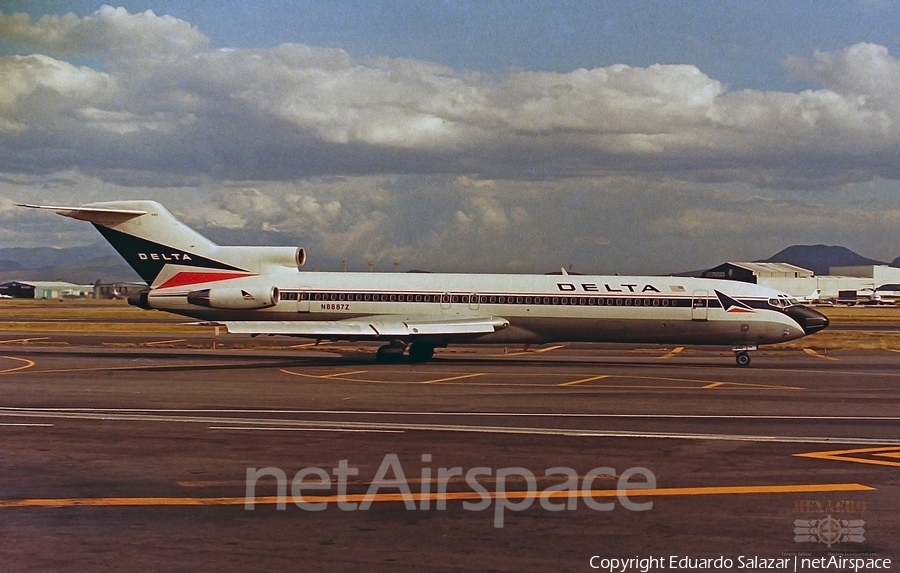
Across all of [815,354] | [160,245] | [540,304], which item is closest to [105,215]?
[160,245]

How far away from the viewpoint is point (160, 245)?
3816 centimetres

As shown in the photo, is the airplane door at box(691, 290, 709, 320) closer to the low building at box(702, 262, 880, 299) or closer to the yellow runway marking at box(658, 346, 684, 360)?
the yellow runway marking at box(658, 346, 684, 360)

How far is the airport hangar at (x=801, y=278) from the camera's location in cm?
14200

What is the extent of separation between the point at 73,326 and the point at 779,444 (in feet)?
183

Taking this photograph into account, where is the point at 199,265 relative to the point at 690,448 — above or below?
above

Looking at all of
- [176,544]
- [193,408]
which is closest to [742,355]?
[193,408]

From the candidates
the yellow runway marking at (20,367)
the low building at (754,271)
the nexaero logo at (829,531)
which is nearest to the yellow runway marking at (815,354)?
the nexaero logo at (829,531)

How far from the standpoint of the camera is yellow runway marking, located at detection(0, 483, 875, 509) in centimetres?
1132

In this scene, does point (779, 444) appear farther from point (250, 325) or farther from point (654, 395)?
point (250, 325)

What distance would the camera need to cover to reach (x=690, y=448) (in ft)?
52.0

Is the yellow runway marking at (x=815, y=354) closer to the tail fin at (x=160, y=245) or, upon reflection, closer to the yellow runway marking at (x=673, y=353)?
the yellow runway marking at (x=673, y=353)

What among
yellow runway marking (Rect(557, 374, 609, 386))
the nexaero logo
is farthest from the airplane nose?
the nexaero logo

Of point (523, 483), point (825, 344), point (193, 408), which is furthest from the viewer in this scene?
point (825, 344)

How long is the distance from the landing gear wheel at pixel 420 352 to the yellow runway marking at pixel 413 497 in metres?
24.9
